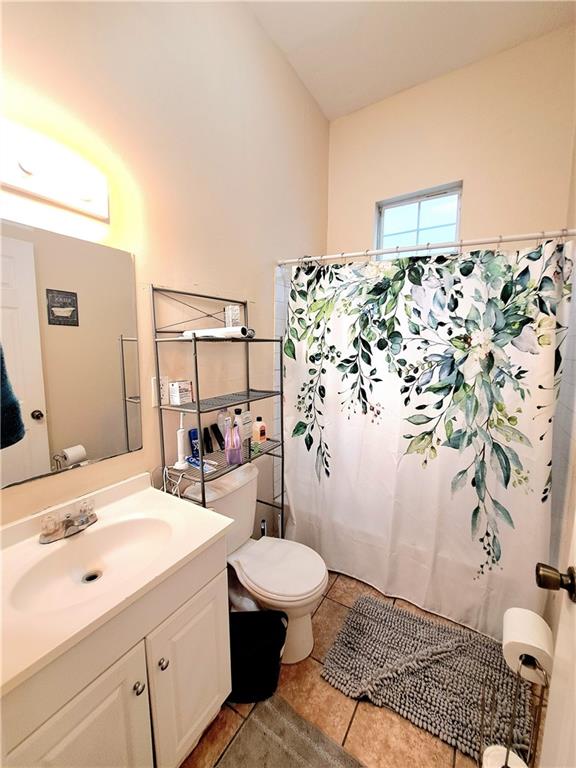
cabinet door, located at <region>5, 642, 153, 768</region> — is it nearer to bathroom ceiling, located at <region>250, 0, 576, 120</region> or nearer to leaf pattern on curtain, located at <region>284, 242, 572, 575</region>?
leaf pattern on curtain, located at <region>284, 242, 572, 575</region>

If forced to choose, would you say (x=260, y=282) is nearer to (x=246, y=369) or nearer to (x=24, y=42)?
(x=246, y=369)

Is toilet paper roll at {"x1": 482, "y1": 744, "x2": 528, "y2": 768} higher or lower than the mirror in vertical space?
lower

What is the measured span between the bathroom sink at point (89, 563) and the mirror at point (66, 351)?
26cm

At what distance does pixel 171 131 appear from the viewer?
1.36 m

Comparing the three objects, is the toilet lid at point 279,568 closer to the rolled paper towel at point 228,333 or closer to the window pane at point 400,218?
the rolled paper towel at point 228,333

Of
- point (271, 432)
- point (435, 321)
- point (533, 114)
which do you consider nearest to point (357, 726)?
point (271, 432)

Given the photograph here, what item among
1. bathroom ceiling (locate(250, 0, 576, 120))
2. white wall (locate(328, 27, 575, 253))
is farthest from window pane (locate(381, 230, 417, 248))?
bathroom ceiling (locate(250, 0, 576, 120))

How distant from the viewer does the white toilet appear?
135cm

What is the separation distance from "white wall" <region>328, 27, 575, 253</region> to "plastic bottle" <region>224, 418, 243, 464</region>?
1.72 meters

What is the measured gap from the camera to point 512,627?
40.7 inches

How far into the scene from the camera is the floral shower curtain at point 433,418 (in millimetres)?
1459

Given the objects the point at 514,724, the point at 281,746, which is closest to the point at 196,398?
the point at 281,746

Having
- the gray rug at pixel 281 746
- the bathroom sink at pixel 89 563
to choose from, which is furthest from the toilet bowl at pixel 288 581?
the bathroom sink at pixel 89 563

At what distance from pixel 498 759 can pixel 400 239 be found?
2.60 metres
